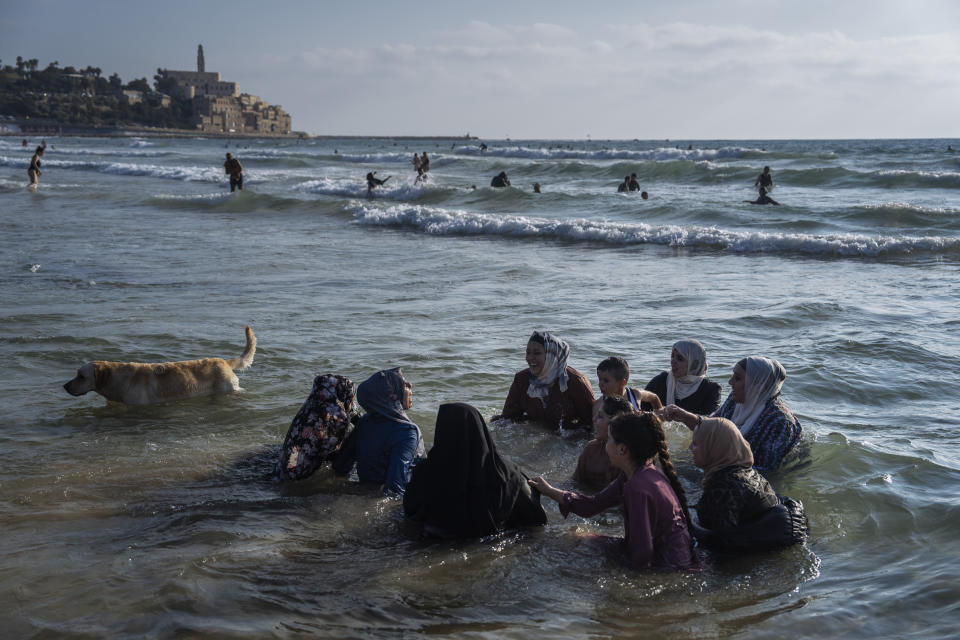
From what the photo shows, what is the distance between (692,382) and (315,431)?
275 cm

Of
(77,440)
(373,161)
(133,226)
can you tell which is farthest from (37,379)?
(373,161)

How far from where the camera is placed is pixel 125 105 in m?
147

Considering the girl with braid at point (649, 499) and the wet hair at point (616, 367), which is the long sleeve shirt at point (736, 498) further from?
the wet hair at point (616, 367)

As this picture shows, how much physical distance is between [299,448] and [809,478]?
11.2 ft

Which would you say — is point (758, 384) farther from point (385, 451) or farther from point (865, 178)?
point (865, 178)

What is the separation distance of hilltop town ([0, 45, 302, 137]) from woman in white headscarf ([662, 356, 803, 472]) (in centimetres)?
13081

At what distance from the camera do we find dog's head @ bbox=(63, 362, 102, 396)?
6586mm

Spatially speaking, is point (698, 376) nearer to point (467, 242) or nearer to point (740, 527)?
point (740, 527)

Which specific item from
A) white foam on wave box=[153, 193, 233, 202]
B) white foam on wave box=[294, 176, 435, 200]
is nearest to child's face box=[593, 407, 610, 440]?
white foam on wave box=[153, 193, 233, 202]

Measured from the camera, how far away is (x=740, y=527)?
4348 millimetres

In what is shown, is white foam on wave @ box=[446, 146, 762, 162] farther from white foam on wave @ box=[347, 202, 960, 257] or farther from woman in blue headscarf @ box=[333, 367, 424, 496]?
woman in blue headscarf @ box=[333, 367, 424, 496]

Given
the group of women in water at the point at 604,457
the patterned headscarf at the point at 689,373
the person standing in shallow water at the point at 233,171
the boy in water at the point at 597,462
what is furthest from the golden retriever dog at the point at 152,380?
the person standing in shallow water at the point at 233,171

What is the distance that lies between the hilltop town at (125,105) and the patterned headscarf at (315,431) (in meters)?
129

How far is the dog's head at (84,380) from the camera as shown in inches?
259
